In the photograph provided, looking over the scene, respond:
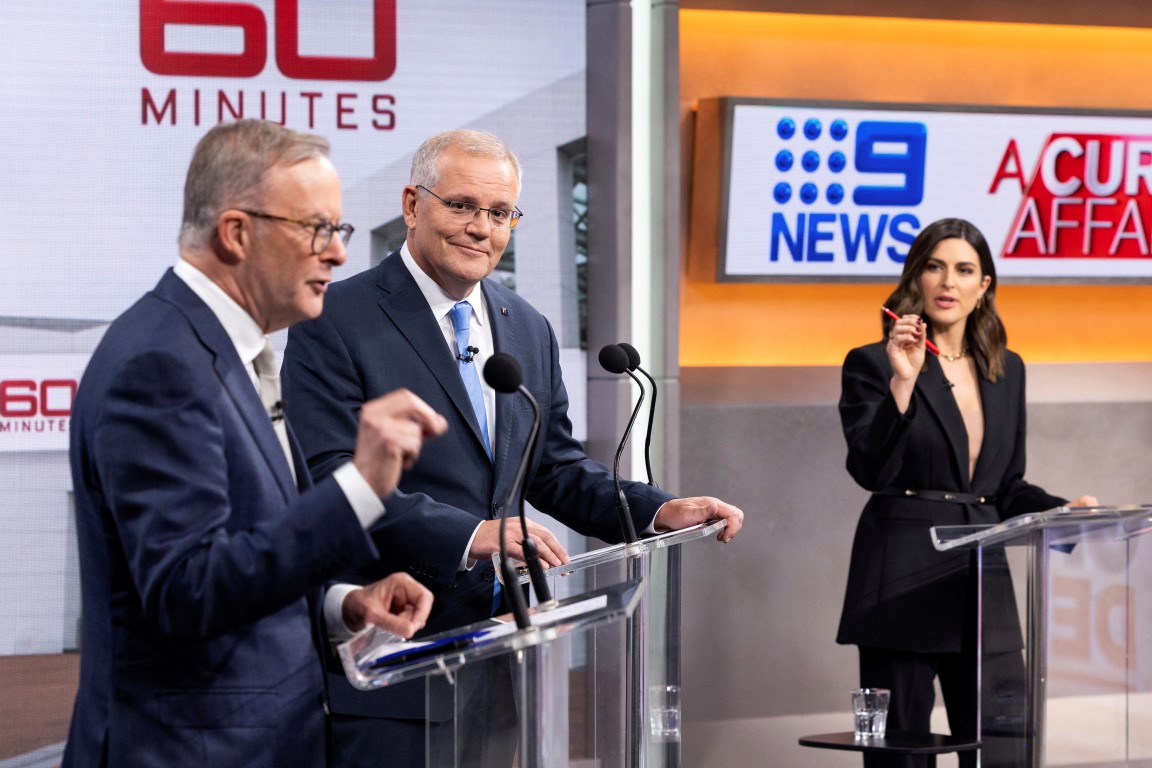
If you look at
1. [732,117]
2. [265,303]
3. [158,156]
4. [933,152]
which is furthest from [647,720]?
[933,152]

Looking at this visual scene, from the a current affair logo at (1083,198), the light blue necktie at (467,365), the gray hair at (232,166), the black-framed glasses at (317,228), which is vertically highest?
the a current affair logo at (1083,198)

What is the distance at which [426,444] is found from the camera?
248 cm

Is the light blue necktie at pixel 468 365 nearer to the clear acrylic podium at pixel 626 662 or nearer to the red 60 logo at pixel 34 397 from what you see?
the clear acrylic podium at pixel 626 662

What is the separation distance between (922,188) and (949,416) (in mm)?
1807

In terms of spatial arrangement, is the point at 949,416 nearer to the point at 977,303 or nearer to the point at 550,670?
the point at 977,303

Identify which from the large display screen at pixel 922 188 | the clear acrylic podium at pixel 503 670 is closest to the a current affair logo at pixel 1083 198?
the large display screen at pixel 922 188

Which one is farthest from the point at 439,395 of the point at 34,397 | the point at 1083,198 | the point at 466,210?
the point at 1083,198

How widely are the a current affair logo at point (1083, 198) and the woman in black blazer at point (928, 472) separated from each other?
1626 mm

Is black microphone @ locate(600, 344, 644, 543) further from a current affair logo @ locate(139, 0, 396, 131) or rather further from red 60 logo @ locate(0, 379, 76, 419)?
red 60 logo @ locate(0, 379, 76, 419)

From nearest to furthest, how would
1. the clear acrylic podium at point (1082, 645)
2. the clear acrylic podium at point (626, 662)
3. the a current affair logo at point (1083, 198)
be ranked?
1. the clear acrylic podium at point (626, 662)
2. the clear acrylic podium at point (1082, 645)
3. the a current affair logo at point (1083, 198)

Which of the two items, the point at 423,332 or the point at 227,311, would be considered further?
the point at 423,332

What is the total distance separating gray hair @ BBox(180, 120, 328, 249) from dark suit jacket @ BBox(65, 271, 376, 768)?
0.09 meters

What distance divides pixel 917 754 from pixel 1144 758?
0.56m

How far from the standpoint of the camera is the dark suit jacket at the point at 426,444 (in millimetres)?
2346
